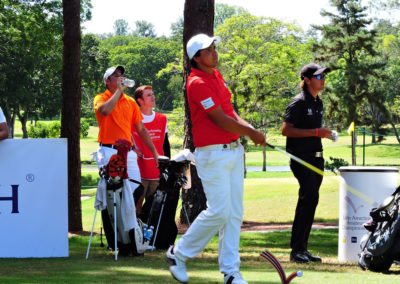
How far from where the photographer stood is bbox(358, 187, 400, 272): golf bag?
7.00 metres

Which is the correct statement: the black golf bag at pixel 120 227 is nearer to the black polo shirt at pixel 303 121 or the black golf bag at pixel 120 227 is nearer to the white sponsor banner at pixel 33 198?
the white sponsor banner at pixel 33 198

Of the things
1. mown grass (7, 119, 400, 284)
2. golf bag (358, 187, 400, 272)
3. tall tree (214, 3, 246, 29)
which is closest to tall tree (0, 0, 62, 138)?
mown grass (7, 119, 400, 284)

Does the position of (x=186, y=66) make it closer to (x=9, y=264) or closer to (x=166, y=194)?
(x=166, y=194)

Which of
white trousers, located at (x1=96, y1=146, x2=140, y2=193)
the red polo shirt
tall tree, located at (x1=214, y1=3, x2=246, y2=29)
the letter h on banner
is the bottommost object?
the letter h on banner

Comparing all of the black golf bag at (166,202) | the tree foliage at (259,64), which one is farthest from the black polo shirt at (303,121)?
the tree foliage at (259,64)

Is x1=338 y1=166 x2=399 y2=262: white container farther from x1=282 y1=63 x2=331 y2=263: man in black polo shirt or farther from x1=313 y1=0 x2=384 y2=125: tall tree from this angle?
x1=313 y1=0 x2=384 y2=125: tall tree

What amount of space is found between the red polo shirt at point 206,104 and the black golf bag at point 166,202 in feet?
10.1

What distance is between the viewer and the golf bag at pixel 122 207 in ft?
26.9

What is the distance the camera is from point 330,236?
12305mm

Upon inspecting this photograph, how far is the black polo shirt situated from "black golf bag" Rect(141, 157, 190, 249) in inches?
66.3

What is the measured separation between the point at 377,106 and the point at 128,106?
1997 inches

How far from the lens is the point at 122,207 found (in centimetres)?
830

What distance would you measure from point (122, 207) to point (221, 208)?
2724 millimetres

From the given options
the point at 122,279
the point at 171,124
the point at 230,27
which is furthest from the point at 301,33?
the point at 122,279
